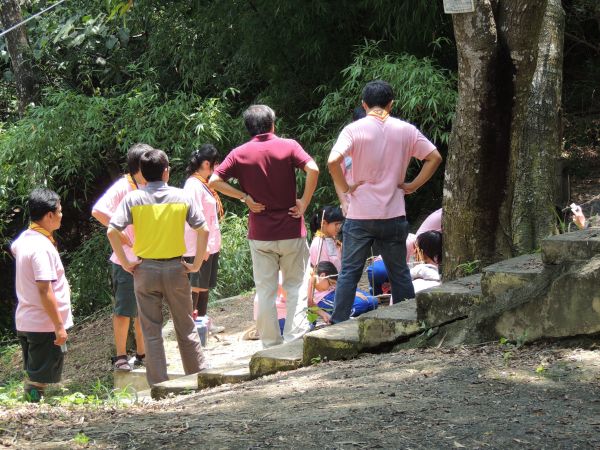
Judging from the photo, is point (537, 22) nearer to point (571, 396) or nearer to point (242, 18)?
point (571, 396)

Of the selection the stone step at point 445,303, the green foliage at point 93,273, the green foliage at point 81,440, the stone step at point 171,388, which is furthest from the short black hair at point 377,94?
the green foliage at point 93,273

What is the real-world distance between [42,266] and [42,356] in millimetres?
636

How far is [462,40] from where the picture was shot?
18.6 ft

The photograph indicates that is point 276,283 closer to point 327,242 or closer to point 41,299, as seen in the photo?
point 327,242

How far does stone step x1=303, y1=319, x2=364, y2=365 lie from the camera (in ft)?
17.3

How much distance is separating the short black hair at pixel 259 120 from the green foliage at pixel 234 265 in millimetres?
4432

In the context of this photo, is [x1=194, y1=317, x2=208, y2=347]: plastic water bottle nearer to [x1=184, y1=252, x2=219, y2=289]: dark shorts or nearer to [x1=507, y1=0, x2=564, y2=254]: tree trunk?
[x1=184, y1=252, x2=219, y2=289]: dark shorts

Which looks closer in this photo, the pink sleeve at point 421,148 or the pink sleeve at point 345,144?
the pink sleeve at point 345,144

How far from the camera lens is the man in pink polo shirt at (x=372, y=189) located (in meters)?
5.88

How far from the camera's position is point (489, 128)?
5691 millimetres

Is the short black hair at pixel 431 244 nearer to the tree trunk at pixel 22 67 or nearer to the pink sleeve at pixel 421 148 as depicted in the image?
the pink sleeve at pixel 421 148

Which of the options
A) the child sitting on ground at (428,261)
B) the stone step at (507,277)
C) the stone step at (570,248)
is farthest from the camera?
the child sitting on ground at (428,261)

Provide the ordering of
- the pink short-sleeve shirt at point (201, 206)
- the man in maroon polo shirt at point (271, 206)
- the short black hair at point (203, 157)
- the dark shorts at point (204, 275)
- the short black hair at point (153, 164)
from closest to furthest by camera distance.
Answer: the short black hair at point (153, 164) < the man in maroon polo shirt at point (271, 206) < the pink short-sleeve shirt at point (201, 206) < the short black hair at point (203, 157) < the dark shorts at point (204, 275)

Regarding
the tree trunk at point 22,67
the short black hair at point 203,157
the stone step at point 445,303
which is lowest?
the stone step at point 445,303
